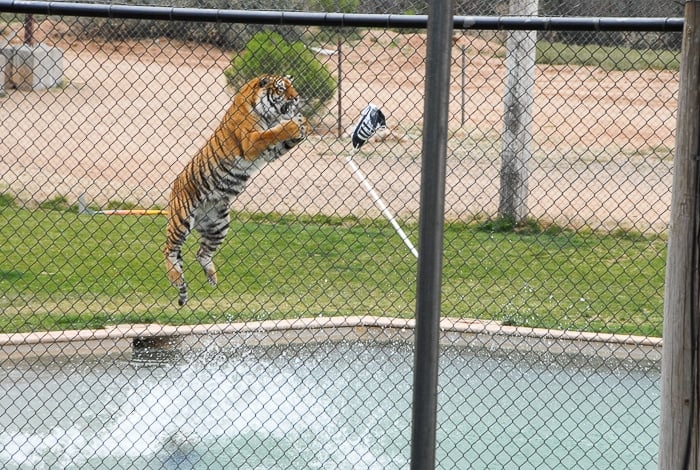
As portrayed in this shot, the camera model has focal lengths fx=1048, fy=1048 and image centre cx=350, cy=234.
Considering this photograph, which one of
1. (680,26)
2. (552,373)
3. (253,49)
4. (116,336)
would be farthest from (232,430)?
(253,49)

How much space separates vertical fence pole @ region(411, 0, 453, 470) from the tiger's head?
3209mm

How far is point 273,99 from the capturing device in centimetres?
543

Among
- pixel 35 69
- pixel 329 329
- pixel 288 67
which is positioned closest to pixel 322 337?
pixel 329 329

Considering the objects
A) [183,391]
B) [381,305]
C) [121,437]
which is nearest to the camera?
[121,437]

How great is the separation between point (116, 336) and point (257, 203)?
443 cm

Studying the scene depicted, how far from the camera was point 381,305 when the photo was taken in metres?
7.50

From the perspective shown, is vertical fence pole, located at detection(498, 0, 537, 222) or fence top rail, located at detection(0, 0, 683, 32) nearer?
fence top rail, located at detection(0, 0, 683, 32)

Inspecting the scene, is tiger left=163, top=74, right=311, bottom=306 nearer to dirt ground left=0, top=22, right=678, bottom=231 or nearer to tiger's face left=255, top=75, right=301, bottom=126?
tiger's face left=255, top=75, right=301, bottom=126

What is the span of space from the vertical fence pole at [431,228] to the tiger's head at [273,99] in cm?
321

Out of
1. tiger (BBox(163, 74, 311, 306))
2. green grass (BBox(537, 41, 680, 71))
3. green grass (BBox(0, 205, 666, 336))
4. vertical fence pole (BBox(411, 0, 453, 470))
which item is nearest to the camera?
vertical fence pole (BBox(411, 0, 453, 470))

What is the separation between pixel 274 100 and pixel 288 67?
5.90 metres

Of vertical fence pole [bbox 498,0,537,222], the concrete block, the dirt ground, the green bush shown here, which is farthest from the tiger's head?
the concrete block

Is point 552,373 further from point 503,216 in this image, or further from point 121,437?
A: point 503,216

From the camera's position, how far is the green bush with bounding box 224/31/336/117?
442 inches
